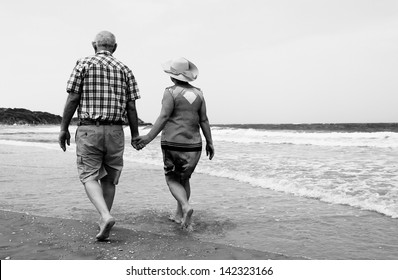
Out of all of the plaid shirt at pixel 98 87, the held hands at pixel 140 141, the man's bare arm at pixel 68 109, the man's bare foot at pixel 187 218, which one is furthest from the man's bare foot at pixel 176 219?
the man's bare arm at pixel 68 109

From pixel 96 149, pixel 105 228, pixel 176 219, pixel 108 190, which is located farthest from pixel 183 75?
pixel 105 228

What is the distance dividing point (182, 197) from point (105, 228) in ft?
3.28

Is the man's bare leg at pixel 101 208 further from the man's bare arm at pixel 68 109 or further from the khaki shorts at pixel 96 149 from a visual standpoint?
the man's bare arm at pixel 68 109

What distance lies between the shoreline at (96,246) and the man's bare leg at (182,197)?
216 millimetres

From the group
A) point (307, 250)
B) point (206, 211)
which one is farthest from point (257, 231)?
point (206, 211)

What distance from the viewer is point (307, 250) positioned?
3.62 m

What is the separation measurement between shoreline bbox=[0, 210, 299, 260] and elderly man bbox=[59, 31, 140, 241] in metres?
0.36

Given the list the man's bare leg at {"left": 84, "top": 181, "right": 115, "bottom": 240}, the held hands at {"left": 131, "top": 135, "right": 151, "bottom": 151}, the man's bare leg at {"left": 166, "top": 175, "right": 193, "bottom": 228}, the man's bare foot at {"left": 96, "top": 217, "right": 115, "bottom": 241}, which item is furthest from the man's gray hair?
the man's bare foot at {"left": 96, "top": 217, "right": 115, "bottom": 241}

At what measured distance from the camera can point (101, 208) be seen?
12.6 ft

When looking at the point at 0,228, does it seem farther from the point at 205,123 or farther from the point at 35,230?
the point at 205,123

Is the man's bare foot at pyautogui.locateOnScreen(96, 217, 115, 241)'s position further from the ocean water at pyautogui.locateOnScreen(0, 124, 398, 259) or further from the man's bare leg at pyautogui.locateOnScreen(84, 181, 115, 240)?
the ocean water at pyautogui.locateOnScreen(0, 124, 398, 259)

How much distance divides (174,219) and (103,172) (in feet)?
3.44

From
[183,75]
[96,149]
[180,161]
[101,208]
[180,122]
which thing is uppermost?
[183,75]

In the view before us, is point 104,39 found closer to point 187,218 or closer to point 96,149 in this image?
point 96,149
